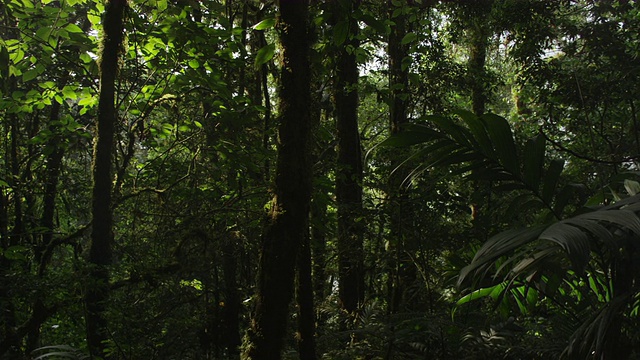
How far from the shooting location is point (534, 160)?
8.58ft

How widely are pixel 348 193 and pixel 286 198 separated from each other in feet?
12.4

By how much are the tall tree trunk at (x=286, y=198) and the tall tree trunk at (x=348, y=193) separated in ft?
6.47

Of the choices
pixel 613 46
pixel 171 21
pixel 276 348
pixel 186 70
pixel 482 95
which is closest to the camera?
pixel 276 348

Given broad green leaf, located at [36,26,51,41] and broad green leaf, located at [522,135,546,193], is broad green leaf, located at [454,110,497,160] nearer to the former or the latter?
broad green leaf, located at [522,135,546,193]

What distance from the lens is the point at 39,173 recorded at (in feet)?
21.5

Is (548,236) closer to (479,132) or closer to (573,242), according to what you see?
(573,242)

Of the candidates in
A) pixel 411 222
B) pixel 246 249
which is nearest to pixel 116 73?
pixel 246 249

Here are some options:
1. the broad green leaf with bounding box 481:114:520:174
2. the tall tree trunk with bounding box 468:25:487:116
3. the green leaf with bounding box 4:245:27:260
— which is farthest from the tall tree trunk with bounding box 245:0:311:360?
the tall tree trunk with bounding box 468:25:487:116

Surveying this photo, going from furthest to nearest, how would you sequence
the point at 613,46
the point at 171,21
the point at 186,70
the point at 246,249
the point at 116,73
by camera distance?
the point at 613,46
the point at 246,249
the point at 186,70
the point at 171,21
the point at 116,73

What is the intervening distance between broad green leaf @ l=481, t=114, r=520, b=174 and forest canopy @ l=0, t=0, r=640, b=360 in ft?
0.04

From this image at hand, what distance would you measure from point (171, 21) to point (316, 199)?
2.21 meters

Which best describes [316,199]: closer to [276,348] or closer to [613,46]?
[276,348]

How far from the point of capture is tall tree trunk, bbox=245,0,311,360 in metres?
2.99

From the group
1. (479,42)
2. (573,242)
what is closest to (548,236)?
(573,242)
